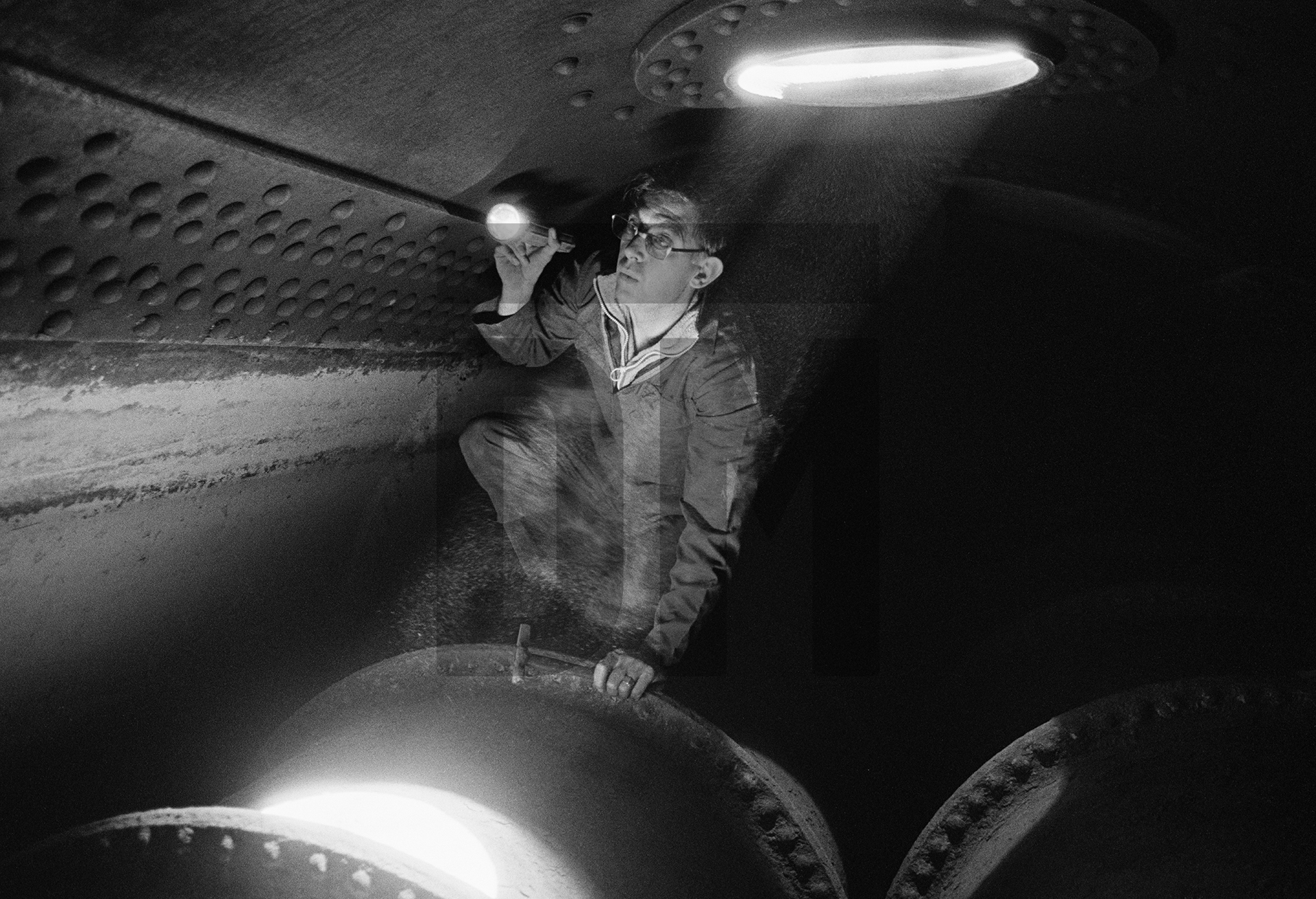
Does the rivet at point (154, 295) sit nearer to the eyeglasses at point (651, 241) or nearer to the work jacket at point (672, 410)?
the work jacket at point (672, 410)

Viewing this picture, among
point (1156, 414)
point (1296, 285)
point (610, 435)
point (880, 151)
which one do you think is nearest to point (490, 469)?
point (610, 435)

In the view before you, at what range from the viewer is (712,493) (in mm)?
1917

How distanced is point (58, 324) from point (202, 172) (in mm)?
283

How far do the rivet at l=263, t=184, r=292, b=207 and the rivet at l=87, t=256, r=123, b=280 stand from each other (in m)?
0.21

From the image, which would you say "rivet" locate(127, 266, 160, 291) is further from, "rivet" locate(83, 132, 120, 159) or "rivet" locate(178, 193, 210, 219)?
"rivet" locate(83, 132, 120, 159)

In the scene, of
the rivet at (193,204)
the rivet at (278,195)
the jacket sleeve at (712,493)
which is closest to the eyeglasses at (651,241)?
the jacket sleeve at (712,493)

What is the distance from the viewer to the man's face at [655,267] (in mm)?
1824

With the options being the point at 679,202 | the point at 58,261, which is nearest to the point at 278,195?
the point at 58,261

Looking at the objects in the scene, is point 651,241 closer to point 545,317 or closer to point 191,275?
point 545,317

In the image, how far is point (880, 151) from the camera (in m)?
1.82

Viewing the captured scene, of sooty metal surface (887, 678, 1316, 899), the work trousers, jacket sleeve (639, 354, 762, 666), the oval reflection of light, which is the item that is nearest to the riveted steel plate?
the work trousers

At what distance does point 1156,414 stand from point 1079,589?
32cm

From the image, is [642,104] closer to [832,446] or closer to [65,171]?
[832,446]

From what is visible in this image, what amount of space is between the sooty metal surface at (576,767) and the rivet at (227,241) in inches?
26.2
